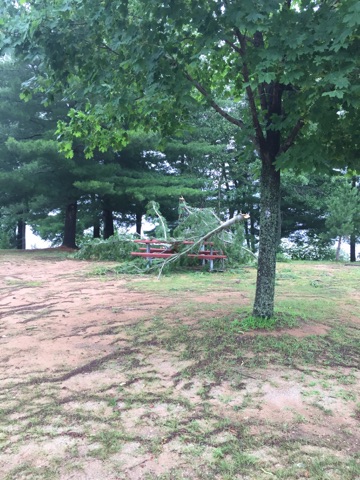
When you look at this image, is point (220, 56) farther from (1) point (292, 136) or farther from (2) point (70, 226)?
(2) point (70, 226)

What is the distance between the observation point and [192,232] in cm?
999

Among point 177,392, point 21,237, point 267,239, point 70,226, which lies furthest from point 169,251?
point 21,237

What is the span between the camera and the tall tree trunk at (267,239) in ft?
13.9

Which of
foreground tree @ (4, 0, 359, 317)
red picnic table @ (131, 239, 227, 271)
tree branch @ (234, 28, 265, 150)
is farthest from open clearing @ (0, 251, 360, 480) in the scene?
red picnic table @ (131, 239, 227, 271)

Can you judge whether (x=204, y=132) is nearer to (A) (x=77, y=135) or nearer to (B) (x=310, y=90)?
(A) (x=77, y=135)

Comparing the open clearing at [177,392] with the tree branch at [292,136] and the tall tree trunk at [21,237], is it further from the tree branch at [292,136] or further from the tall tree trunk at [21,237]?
the tall tree trunk at [21,237]

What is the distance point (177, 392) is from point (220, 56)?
3.93 metres

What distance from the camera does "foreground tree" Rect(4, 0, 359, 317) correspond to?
2938mm

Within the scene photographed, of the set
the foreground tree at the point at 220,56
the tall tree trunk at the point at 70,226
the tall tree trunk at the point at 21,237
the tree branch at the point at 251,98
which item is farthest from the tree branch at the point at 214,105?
the tall tree trunk at the point at 21,237

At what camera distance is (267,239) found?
424cm

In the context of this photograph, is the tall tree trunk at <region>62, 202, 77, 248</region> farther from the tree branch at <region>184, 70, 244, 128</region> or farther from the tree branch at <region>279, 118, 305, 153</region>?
the tree branch at <region>279, 118, 305, 153</region>

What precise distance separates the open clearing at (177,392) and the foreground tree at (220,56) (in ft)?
2.85

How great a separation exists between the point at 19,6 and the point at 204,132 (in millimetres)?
15189

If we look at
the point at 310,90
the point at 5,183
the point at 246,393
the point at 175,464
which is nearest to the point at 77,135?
the point at 310,90
